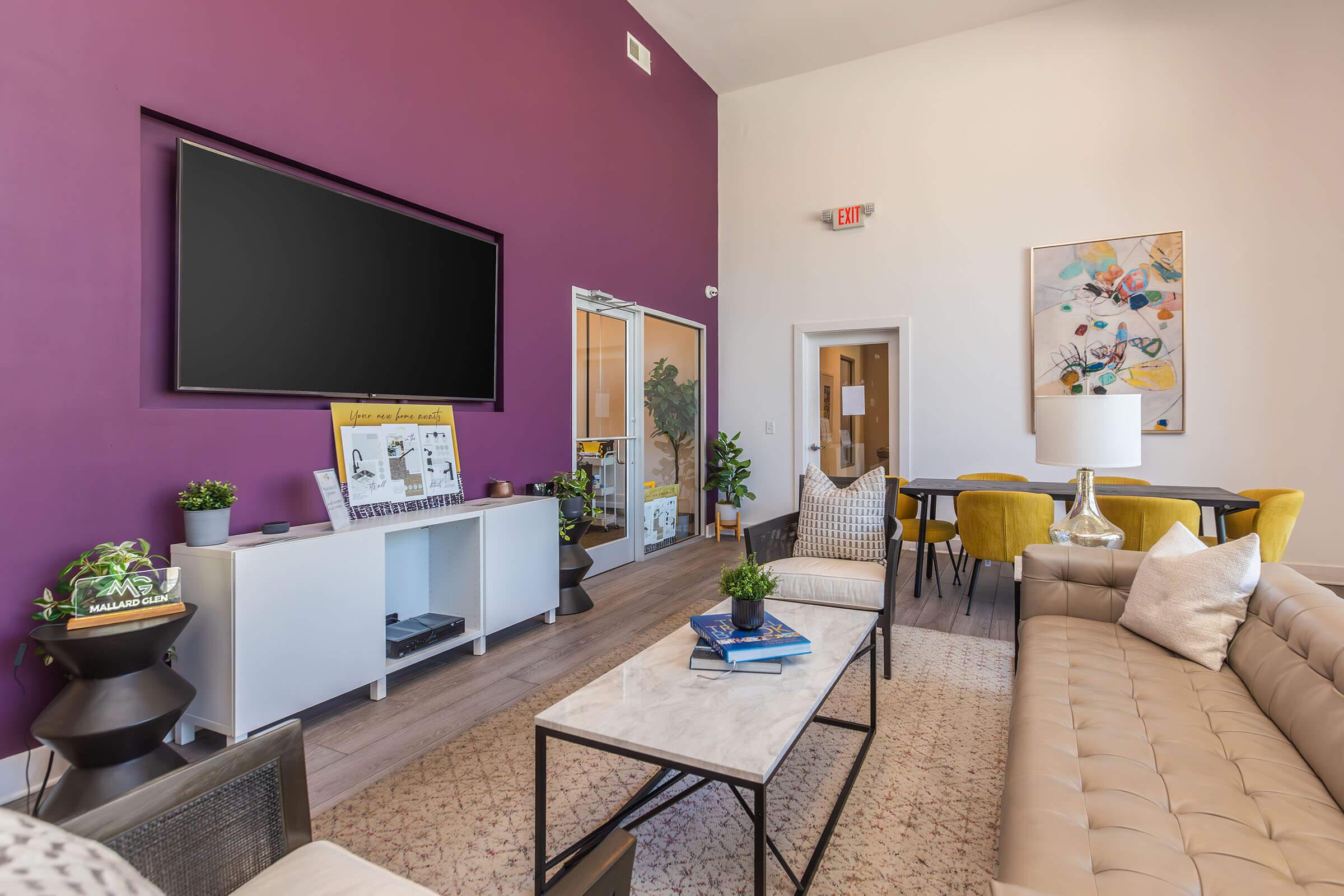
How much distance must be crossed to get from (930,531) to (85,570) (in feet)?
15.0

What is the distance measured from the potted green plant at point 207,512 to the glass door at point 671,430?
327cm

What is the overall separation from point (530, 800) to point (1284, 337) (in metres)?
5.89

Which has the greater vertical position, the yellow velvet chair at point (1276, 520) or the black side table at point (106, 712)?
the yellow velvet chair at point (1276, 520)

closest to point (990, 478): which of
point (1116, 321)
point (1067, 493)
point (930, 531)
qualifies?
point (930, 531)

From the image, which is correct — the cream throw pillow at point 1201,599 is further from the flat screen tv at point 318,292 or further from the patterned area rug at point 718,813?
the flat screen tv at point 318,292

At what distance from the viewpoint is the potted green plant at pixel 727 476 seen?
6516 millimetres

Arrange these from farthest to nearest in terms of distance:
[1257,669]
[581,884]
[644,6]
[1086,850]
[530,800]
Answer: [644,6], [530,800], [1257,669], [1086,850], [581,884]

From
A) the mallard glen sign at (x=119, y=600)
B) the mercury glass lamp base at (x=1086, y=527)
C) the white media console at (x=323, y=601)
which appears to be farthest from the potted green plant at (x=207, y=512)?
the mercury glass lamp base at (x=1086, y=527)

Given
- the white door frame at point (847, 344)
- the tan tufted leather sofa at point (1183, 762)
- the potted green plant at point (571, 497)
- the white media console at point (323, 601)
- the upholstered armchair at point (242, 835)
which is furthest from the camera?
the white door frame at point (847, 344)

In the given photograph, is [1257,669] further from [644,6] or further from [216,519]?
[644,6]

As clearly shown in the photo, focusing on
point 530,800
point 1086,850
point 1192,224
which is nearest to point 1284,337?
point 1192,224

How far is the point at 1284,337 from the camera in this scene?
15.5 feet

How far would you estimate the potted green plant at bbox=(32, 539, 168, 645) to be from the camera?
6.61ft

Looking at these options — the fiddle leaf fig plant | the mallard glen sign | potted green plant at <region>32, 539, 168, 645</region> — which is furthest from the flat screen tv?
the fiddle leaf fig plant
